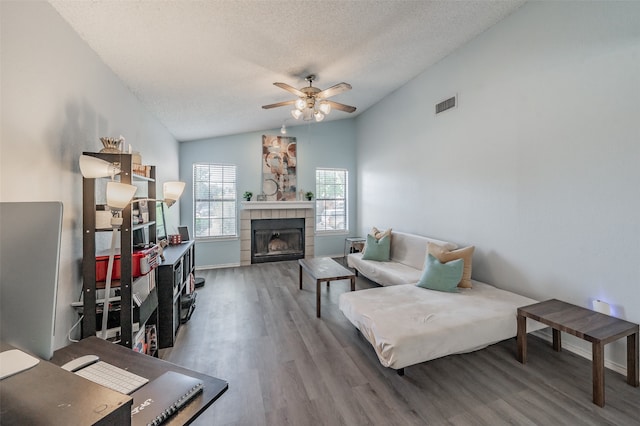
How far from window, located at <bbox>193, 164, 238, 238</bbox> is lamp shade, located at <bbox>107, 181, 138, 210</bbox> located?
3994 millimetres

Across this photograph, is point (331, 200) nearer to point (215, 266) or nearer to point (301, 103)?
point (215, 266)

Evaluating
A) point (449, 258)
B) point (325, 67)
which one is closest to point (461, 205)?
point (449, 258)

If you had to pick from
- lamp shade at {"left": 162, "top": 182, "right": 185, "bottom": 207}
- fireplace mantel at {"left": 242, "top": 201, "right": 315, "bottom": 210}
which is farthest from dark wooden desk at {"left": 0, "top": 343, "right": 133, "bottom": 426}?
fireplace mantel at {"left": 242, "top": 201, "right": 315, "bottom": 210}

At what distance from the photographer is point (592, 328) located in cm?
189

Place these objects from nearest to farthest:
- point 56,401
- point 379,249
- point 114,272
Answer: point 56,401 < point 114,272 < point 379,249

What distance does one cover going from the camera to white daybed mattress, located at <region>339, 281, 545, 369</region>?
199 cm

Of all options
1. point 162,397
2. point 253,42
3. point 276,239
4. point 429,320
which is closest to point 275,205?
point 276,239

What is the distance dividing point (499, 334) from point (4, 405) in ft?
9.37

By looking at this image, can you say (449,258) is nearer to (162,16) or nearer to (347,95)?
(347,95)

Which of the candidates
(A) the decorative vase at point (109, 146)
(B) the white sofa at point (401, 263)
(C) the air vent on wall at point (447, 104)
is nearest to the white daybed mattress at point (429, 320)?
(B) the white sofa at point (401, 263)

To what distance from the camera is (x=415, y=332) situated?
A: 202 centimetres

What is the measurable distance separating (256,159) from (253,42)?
3.36 m

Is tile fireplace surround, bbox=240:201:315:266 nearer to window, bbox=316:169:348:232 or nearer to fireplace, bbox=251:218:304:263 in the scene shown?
fireplace, bbox=251:218:304:263

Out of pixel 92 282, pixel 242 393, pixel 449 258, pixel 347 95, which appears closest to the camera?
pixel 92 282
